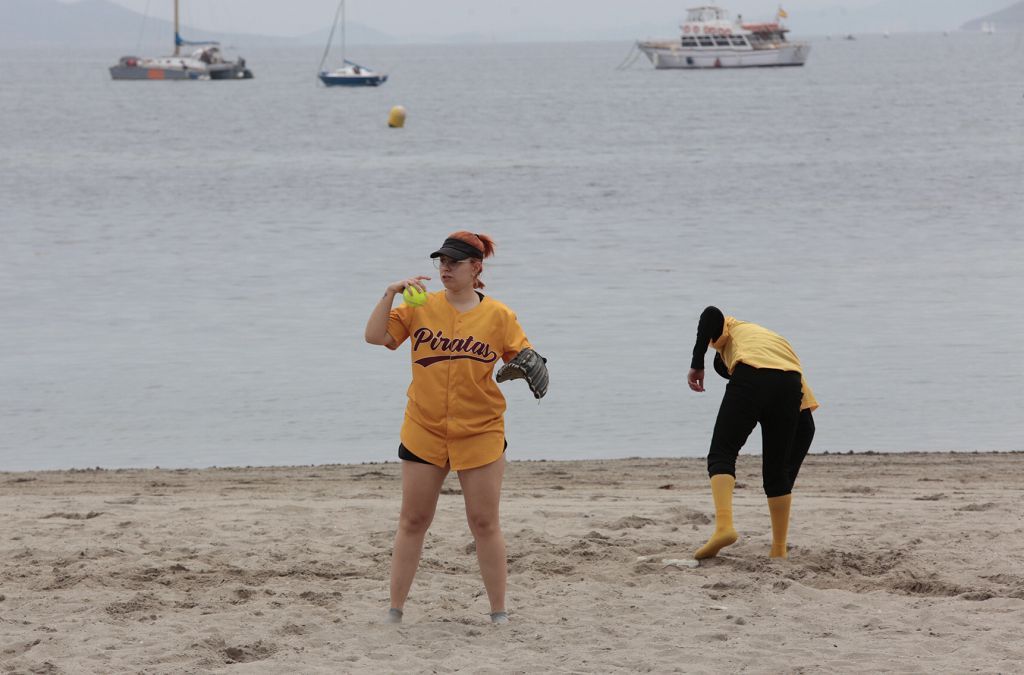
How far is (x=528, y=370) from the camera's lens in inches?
207

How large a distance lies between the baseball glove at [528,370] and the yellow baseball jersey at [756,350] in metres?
1.34

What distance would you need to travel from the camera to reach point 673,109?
71.7 m

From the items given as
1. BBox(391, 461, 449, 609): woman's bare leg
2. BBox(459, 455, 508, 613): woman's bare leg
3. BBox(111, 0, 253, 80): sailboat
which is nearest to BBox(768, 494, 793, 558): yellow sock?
BBox(459, 455, 508, 613): woman's bare leg

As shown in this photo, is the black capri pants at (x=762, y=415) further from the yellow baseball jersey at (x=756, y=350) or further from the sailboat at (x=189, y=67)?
the sailboat at (x=189, y=67)

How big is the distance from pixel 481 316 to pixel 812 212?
25019 mm

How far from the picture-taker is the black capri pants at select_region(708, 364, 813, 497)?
6219 millimetres

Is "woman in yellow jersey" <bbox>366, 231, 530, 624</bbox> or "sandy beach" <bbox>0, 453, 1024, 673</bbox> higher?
"woman in yellow jersey" <bbox>366, 231, 530, 624</bbox>

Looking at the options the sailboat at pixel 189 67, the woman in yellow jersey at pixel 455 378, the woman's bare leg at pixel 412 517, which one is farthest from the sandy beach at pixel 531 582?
the sailboat at pixel 189 67

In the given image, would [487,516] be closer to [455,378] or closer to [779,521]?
[455,378]

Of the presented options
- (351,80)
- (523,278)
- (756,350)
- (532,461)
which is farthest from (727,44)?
(756,350)

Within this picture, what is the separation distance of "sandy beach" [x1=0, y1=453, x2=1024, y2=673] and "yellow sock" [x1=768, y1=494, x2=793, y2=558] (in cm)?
8

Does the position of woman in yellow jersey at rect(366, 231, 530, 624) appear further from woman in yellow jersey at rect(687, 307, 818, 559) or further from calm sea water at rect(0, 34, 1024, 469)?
calm sea water at rect(0, 34, 1024, 469)

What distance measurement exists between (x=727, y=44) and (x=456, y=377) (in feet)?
359

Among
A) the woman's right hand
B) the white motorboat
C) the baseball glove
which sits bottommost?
the baseball glove
